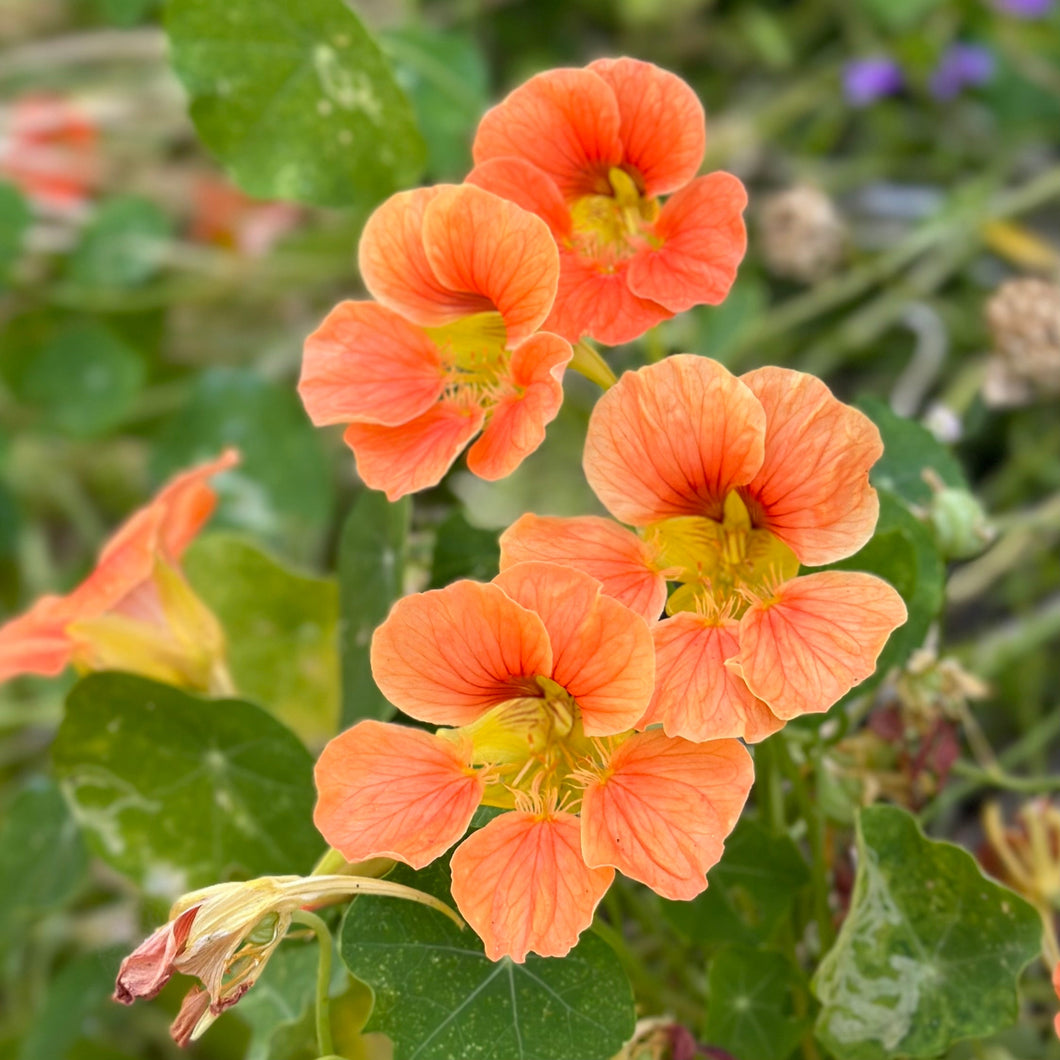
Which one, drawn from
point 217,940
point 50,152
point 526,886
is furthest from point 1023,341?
point 50,152

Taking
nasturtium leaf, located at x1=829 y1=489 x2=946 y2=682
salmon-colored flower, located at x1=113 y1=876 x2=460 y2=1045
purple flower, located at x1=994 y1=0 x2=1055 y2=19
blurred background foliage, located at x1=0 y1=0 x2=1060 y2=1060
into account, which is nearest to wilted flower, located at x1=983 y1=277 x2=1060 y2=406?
blurred background foliage, located at x1=0 y1=0 x2=1060 y2=1060

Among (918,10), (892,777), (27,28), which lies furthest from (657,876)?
(27,28)

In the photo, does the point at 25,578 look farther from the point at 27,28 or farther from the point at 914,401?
the point at 914,401

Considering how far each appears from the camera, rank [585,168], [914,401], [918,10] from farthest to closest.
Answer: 1. [918,10]
2. [914,401]
3. [585,168]

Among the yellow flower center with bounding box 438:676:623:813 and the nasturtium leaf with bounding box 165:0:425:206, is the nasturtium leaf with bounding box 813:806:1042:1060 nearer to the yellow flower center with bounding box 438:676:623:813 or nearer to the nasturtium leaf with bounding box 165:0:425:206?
the yellow flower center with bounding box 438:676:623:813

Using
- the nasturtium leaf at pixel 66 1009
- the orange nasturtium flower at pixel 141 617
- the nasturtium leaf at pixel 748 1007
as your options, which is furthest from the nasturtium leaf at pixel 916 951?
the nasturtium leaf at pixel 66 1009

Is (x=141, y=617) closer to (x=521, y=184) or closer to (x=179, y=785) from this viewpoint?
(x=179, y=785)

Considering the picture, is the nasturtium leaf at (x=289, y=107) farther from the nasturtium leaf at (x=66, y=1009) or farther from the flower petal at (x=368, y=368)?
the nasturtium leaf at (x=66, y=1009)

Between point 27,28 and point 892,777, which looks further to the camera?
point 27,28
